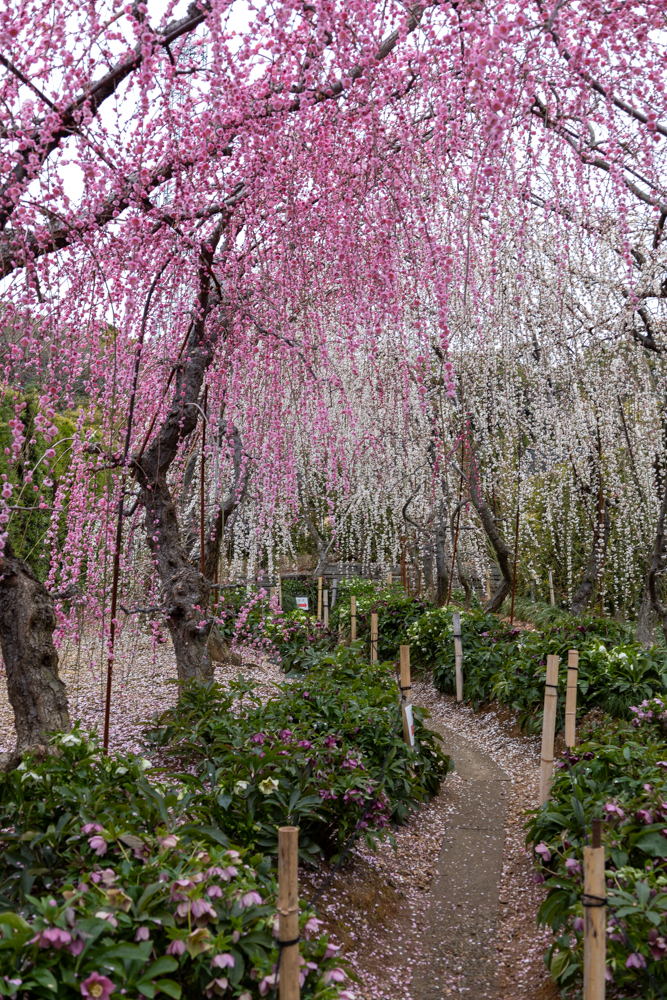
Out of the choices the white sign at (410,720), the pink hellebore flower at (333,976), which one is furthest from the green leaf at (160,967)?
the white sign at (410,720)

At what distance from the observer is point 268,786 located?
2.72 m

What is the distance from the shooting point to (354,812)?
→ 3234 millimetres

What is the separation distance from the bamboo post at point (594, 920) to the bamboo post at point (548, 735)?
6.37ft

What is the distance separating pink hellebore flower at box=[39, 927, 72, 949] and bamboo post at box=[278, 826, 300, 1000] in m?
0.47

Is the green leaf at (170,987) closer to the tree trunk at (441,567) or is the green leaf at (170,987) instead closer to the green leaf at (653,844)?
the green leaf at (653,844)

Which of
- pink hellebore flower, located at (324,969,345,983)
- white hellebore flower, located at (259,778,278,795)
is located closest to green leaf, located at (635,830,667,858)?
pink hellebore flower, located at (324,969,345,983)

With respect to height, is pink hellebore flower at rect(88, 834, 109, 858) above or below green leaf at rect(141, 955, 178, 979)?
above

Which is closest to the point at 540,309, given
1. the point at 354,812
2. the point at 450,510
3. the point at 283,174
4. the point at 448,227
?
the point at 448,227

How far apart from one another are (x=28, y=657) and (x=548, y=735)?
8.90 feet

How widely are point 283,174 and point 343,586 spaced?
932 centimetres

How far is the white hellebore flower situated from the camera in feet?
8.81

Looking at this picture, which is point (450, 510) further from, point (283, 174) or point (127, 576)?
point (283, 174)

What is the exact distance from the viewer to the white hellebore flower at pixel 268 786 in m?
2.69

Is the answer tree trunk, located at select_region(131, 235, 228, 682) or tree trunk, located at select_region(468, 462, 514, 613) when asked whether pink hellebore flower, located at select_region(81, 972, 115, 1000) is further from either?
tree trunk, located at select_region(468, 462, 514, 613)
